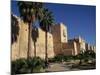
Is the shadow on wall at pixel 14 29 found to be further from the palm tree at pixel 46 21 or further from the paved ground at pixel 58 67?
the paved ground at pixel 58 67

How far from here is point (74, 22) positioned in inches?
102

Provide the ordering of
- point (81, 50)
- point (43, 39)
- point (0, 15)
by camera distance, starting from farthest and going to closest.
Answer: point (81, 50) < point (43, 39) < point (0, 15)

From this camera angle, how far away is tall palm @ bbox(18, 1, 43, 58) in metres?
2.39

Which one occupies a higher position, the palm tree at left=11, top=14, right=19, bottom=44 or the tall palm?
the tall palm

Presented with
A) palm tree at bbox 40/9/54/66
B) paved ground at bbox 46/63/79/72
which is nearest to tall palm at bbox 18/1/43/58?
palm tree at bbox 40/9/54/66

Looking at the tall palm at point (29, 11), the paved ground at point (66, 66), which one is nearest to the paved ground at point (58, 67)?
the paved ground at point (66, 66)

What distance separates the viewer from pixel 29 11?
242 cm

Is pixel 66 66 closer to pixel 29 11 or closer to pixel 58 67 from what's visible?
pixel 58 67

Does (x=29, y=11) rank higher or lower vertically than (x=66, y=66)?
higher

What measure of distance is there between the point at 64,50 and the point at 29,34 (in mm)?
447

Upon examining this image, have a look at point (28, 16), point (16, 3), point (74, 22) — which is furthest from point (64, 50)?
point (16, 3)

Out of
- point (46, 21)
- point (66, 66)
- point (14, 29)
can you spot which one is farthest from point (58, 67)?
point (14, 29)

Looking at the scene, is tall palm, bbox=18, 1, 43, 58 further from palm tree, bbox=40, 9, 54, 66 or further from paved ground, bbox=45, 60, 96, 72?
paved ground, bbox=45, 60, 96, 72

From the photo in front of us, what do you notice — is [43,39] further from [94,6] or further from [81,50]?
[94,6]
